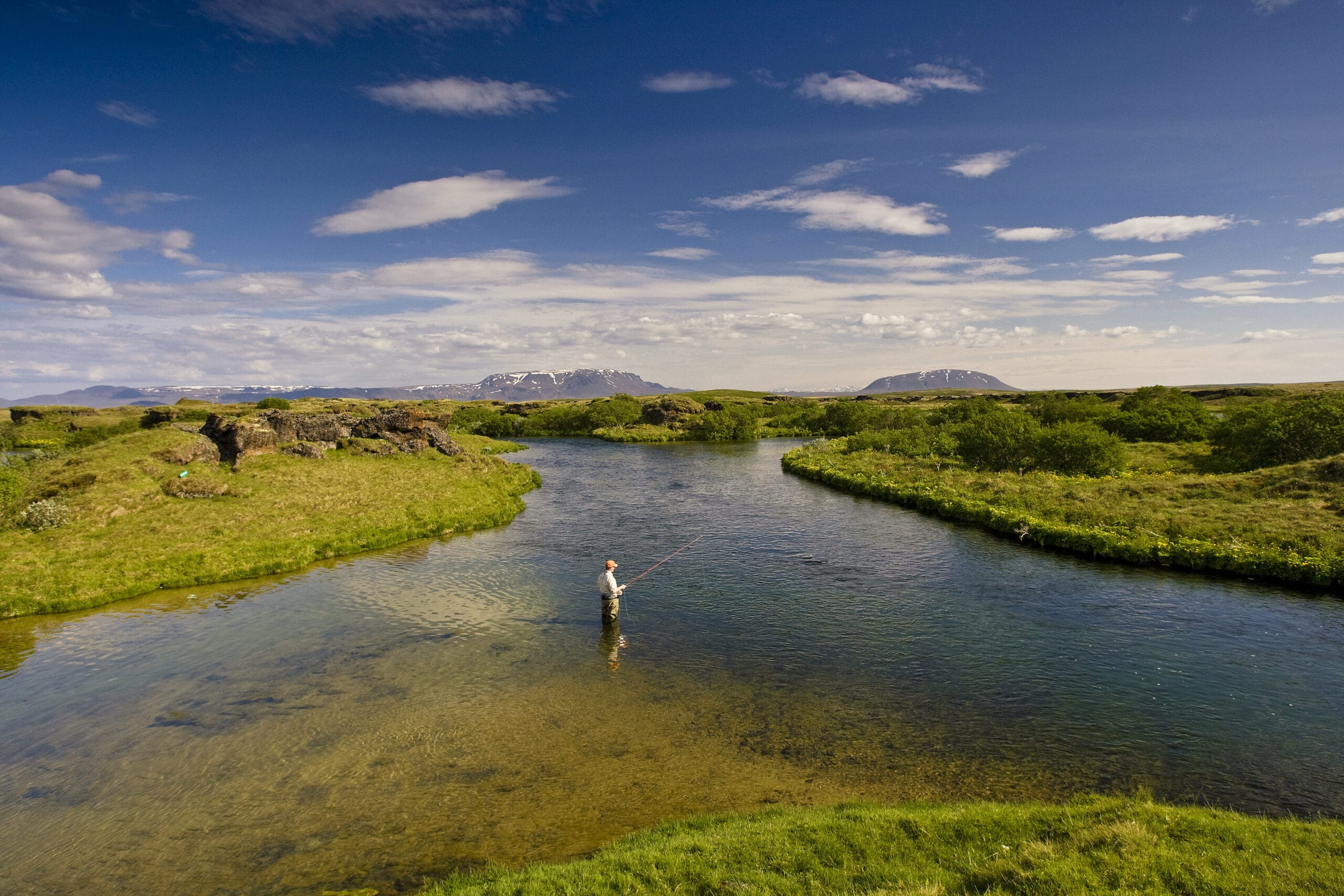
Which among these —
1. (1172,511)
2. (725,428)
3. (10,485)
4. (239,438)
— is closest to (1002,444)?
(1172,511)

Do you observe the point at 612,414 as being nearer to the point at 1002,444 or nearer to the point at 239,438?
the point at 1002,444

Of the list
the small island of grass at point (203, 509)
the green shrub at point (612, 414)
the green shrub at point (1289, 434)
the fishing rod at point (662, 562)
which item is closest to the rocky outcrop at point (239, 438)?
the small island of grass at point (203, 509)

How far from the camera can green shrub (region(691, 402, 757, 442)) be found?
394 feet

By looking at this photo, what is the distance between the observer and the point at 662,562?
3272 centimetres

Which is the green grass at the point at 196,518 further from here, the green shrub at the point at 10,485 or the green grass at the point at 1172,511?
the green grass at the point at 1172,511

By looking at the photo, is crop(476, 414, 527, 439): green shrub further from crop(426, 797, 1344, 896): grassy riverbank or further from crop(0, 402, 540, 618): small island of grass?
crop(426, 797, 1344, 896): grassy riverbank

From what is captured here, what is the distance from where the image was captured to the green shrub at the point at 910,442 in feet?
225

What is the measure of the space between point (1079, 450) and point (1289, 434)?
575 inches

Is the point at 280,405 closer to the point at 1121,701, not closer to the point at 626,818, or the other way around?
the point at 626,818

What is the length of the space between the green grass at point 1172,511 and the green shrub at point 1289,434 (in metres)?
3.24

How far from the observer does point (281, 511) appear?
35.8m

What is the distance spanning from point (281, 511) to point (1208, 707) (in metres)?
44.7

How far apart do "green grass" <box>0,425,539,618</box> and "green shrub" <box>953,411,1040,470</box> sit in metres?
47.3

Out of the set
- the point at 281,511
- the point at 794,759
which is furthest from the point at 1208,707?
the point at 281,511
